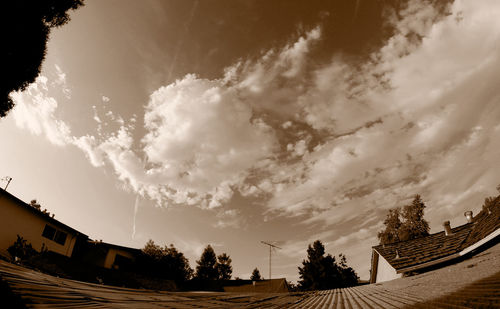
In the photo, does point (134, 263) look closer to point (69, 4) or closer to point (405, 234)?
point (69, 4)

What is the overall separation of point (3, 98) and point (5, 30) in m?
3.23

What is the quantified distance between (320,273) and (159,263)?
113 ft

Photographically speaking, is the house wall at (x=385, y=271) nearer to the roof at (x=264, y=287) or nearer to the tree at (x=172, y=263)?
the roof at (x=264, y=287)

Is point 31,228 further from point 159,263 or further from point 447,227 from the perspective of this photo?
point 447,227

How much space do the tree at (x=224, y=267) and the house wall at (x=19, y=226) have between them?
4507 centimetres

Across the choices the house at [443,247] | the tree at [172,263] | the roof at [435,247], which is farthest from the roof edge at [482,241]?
the tree at [172,263]

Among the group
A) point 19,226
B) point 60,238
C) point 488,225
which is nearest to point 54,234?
point 60,238

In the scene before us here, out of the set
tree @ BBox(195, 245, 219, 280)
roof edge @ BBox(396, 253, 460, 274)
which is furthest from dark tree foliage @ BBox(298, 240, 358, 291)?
roof edge @ BBox(396, 253, 460, 274)

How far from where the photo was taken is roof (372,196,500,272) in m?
12.0

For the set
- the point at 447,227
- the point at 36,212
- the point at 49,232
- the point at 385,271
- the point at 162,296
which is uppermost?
the point at 36,212

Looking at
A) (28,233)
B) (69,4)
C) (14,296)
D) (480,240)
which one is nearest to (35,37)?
(69,4)

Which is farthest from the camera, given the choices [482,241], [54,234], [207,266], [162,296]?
[207,266]

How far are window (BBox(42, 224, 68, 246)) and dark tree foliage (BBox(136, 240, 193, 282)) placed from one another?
11494 millimetres

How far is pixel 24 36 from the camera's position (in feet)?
Result: 34.9
